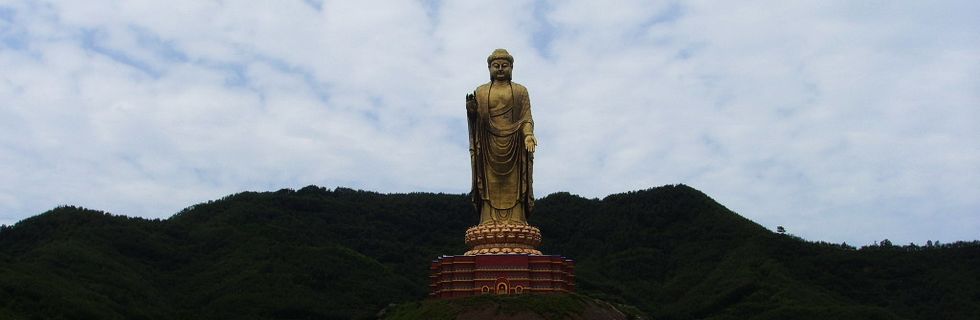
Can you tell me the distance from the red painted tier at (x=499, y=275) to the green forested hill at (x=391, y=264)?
7907 mm

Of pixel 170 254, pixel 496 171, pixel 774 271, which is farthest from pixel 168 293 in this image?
pixel 774 271

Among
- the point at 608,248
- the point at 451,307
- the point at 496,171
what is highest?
the point at 608,248

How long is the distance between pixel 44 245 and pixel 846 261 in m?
24.0

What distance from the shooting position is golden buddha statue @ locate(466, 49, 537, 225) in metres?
21.8

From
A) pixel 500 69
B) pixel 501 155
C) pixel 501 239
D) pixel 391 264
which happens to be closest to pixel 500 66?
pixel 500 69

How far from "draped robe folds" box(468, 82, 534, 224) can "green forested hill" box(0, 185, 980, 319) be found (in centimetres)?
759

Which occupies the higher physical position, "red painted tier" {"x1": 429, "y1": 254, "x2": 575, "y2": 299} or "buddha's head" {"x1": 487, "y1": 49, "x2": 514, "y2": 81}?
"buddha's head" {"x1": 487, "y1": 49, "x2": 514, "y2": 81}

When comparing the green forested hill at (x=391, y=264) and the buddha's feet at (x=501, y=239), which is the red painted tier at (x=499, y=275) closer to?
the buddha's feet at (x=501, y=239)

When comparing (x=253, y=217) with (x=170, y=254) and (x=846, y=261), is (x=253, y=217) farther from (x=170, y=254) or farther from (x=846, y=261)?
(x=846, y=261)

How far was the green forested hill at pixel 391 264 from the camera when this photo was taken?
29.1 metres

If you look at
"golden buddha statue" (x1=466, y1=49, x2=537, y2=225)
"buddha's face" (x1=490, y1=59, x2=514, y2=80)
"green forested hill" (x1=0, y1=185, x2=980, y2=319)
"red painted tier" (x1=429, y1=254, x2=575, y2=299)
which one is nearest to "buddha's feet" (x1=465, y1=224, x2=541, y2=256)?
"red painted tier" (x1=429, y1=254, x2=575, y2=299)

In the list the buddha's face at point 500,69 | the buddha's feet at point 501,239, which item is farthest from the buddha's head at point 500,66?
the buddha's feet at point 501,239

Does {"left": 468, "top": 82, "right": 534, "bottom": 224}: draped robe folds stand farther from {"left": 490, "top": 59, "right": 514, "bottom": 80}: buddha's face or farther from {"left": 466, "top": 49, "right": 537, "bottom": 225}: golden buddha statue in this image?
{"left": 490, "top": 59, "right": 514, "bottom": 80}: buddha's face

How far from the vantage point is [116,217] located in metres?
36.0
